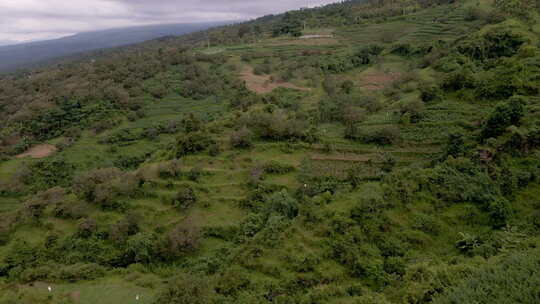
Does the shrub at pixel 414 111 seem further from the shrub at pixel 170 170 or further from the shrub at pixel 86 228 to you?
the shrub at pixel 86 228

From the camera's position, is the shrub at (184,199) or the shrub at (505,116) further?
the shrub at (184,199)

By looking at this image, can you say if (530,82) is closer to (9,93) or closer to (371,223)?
(371,223)

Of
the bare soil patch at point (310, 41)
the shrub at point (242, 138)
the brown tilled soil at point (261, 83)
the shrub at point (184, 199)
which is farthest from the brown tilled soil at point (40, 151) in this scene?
the bare soil patch at point (310, 41)

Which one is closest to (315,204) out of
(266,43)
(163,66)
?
(163,66)

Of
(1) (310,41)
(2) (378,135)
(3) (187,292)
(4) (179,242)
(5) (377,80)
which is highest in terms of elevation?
(1) (310,41)

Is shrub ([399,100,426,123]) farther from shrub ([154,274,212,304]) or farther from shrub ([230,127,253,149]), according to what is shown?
shrub ([154,274,212,304])

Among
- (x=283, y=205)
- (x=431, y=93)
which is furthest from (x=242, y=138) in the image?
(x=431, y=93)

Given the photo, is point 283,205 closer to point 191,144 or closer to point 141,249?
point 141,249
